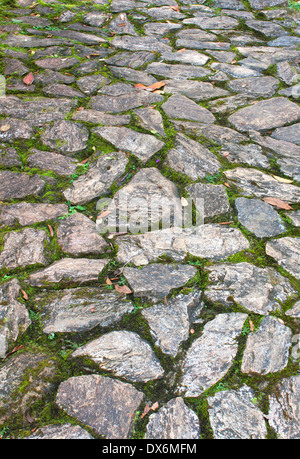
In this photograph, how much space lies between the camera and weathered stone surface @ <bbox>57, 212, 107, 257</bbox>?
2127 millimetres

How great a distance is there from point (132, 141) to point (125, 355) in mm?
1730

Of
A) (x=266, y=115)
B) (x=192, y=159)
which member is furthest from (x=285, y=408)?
(x=266, y=115)

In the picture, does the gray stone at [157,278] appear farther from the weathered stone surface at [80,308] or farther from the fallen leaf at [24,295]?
the fallen leaf at [24,295]

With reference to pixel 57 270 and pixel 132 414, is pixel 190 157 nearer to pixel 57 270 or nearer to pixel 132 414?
pixel 57 270

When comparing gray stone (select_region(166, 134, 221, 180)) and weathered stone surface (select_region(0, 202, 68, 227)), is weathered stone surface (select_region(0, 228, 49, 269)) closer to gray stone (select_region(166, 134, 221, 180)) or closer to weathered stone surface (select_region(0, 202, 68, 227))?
weathered stone surface (select_region(0, 202, 68, 227))

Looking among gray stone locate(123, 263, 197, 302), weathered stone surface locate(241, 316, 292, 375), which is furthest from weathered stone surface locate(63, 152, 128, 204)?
weathered stone surface locate(241, 316, 292, 375)

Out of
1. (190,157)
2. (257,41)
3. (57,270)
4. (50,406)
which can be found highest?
(257,41)

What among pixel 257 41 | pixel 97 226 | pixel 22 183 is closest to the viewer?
pixel 97 226

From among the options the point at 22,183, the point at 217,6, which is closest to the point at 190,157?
the point at 22,183

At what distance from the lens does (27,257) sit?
2.06m

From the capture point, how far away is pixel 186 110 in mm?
3219

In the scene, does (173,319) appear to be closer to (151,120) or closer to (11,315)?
(11,315)
